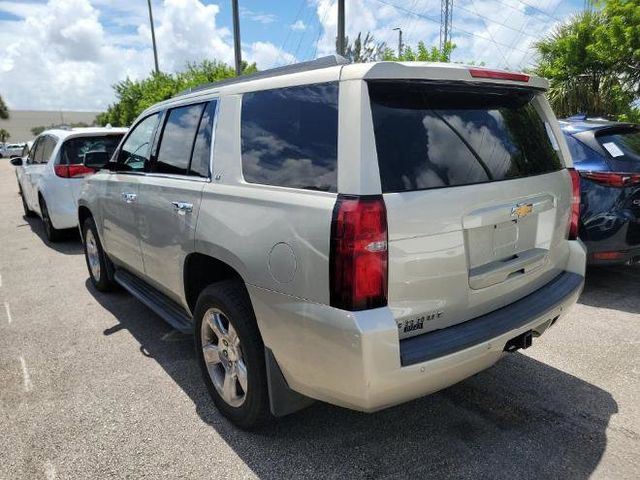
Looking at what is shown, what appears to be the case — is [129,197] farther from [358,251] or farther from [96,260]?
[358,251]

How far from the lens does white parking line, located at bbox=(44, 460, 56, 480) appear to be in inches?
103

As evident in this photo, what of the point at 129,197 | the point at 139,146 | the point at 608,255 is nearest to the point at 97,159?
the point at 139,146

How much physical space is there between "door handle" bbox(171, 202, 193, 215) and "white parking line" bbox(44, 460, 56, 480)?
155cm

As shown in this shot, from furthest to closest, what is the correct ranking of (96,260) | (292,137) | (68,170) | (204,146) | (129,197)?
(68,170) < (96,260) < (129,197) < (204,146) < (292,137)

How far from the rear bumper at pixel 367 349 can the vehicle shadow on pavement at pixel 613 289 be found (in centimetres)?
269

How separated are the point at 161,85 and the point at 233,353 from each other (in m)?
23.4

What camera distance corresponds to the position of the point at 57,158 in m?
7.68

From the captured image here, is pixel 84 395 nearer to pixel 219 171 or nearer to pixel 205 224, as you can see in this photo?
pixel 205 224

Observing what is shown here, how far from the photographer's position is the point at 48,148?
8.37 metres

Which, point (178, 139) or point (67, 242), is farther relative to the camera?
point (67, 242)

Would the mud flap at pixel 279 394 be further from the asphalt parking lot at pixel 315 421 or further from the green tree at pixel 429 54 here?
the green tree at pixel 429 54

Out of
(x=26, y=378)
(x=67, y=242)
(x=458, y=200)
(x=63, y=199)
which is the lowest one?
(x=67, y=242)

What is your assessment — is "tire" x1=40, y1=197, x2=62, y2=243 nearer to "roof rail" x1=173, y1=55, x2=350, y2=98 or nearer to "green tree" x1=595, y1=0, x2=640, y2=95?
"roof rail" x1=173, y1=55, x2=350, y2=98

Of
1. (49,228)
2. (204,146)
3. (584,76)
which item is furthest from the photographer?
(584,76)
